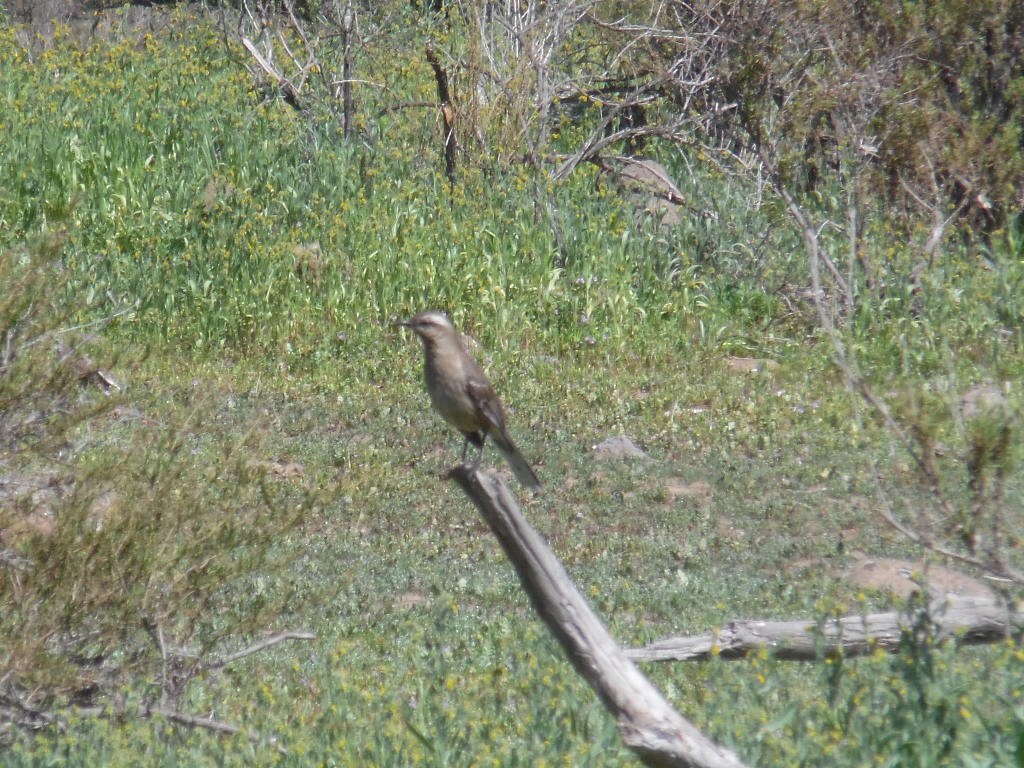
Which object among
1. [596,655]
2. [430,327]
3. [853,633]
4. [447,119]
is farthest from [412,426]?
[596,655]

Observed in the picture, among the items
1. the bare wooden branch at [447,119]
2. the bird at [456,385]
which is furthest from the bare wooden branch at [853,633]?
the bare wooden branch at [447,119]

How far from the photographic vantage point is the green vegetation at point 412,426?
4.66 meters

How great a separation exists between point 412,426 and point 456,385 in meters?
3.49

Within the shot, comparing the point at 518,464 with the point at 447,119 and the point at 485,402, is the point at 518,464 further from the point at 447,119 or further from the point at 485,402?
the point at 447,119

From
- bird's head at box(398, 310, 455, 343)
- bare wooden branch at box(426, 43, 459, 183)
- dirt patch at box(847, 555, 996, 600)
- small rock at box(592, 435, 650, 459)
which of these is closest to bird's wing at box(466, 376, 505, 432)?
bird's head at box(398, 310, 455, 343)

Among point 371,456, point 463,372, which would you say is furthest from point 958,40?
point 463,372

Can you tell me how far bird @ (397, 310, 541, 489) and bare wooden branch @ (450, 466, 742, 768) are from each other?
1.54m

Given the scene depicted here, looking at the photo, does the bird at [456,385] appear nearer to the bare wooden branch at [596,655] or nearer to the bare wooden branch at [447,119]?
the bare wooden branch at [596,655]

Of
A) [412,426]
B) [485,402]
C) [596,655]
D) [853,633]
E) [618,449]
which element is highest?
[596,655]

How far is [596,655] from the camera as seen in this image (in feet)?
12.8

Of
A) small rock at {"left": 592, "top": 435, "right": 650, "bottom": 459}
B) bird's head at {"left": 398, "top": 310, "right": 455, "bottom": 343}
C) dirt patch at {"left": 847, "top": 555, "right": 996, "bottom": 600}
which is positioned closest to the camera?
bird's head at {"left": 398, "top": 310, "right": 455, "bottom": 343}

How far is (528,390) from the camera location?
10023 millimetres

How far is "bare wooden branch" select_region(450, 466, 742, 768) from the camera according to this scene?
140 inches

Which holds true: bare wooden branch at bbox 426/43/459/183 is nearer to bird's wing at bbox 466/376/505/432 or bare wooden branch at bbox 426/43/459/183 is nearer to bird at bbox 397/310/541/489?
bird at bbox 397/310/541/489
